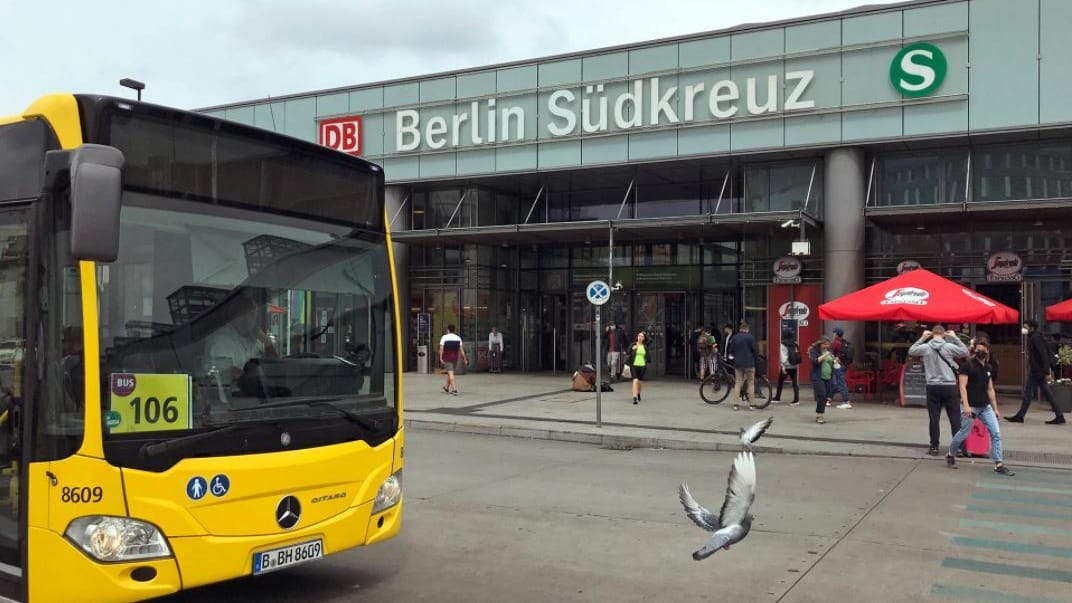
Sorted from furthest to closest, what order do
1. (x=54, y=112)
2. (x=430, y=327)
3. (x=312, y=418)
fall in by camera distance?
(x=430, y=327), (x=312, y=418), (x=54, y=112)

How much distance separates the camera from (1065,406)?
642 inches

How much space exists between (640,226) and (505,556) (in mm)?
16285

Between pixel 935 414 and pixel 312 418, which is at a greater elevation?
pixel 312 418

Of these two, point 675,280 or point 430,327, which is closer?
point 675,280

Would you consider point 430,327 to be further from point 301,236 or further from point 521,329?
point 301,236

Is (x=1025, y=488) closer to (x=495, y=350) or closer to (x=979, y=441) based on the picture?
(x=979, y=441)

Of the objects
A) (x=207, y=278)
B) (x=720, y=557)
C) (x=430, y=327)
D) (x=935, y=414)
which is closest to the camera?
(x=207, y=278)

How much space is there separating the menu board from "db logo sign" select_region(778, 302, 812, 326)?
4561 mm

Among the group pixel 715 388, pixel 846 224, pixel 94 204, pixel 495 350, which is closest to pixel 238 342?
pixel 94 204

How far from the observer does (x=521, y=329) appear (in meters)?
28.5

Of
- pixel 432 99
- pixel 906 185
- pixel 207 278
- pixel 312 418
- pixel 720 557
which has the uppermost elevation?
pixel 432 99

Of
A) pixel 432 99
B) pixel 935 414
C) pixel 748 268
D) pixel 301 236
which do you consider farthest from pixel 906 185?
pixel 301 236

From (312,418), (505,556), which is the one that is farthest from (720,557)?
(312,418)

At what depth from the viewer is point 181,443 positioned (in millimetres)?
4246
